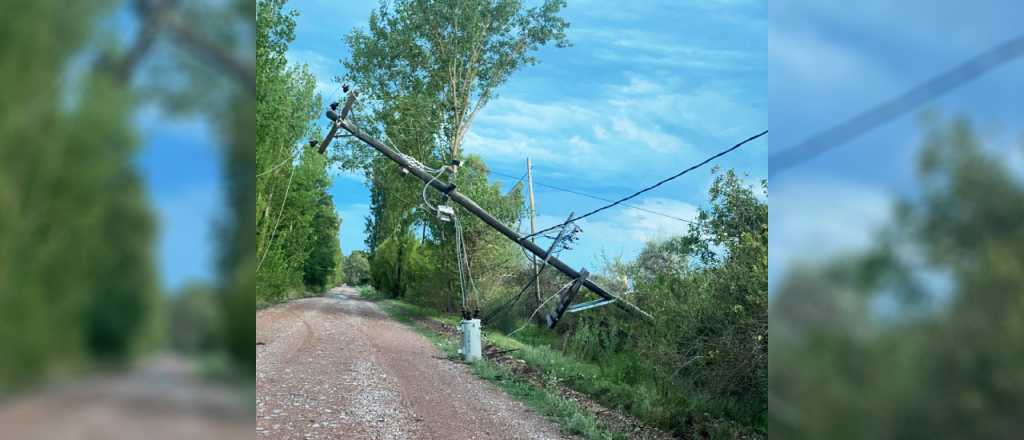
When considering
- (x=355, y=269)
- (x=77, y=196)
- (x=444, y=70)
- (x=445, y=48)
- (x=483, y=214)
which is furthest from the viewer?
(x=355, y=269)

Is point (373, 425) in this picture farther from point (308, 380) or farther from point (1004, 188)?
A: point (1004, 188)

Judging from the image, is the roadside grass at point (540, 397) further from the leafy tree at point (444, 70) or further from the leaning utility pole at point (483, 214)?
the leafy tree at point (444, 70)

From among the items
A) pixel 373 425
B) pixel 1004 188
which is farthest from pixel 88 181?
pixel 373 425

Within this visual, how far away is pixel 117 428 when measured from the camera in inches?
22.4

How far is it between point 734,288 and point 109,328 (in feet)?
13.2

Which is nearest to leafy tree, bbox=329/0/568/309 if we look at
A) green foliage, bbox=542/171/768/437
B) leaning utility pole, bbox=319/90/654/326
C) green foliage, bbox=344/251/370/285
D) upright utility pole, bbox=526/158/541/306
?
upright utility pole, bbox=526/158/541/306

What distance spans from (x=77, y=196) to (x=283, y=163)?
560cm

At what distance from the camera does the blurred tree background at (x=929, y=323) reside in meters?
0.85

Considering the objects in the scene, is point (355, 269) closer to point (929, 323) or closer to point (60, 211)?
point (929, 323)

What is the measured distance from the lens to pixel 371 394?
567 cm

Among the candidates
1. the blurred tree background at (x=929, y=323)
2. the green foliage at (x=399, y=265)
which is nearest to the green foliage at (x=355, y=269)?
the green foliage at (x=399, y=265)

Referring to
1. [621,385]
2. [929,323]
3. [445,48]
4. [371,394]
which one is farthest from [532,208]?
[929,323]

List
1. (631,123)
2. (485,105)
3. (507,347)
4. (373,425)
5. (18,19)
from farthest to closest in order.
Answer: (631,123) → (485,105) → (507,347) → (373,425) → (18,19)

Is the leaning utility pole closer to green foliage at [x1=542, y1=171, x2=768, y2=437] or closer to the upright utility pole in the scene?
green foliage at [x1=542, y1=171, x2=768, y2=437]
